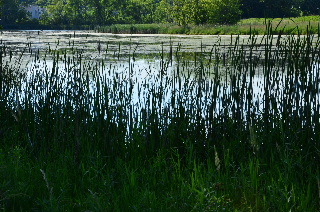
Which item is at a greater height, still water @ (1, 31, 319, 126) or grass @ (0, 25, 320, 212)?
still water @ (1, 31, 319, 126)

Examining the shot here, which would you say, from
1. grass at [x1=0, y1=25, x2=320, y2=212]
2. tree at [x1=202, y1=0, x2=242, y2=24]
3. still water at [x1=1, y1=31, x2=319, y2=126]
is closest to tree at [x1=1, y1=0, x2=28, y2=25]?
tree at [x1=202, y1=0, x2=242, y2=24]

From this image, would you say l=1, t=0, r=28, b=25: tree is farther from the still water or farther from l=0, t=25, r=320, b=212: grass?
l=0, t=25, r=320, b=212: grass

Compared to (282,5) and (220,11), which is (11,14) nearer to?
(220,11)

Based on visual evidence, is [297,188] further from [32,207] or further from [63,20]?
[63,20]

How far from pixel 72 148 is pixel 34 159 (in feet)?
1.06

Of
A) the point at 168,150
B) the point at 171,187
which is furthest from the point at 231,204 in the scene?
the point at 168,150

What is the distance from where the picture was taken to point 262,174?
2857 millimetres

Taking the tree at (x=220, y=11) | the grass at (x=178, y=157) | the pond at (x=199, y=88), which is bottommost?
the grass at (x=178, y=157)

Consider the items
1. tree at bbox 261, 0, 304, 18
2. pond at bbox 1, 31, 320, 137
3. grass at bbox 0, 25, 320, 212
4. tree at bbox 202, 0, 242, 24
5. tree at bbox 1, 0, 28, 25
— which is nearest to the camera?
grass at bbox 0, 25, 320, 212

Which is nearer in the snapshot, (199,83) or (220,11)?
(199,83)

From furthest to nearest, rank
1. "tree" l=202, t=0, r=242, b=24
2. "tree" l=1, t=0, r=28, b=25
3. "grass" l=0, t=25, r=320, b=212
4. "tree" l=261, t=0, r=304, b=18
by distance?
"tree" l=1, t=0, r=28, b=25 < "tree" l=261, t=0, r=304, b=18 < "tree" l=202, t=0, r=242, b=24 < "grass" l=0, t=25, r=320, b=212

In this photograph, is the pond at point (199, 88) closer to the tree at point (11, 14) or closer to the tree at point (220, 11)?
the tree at point (220, 11)

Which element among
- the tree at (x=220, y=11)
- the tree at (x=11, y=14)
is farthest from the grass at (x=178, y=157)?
the tree at (x=11, y=14)

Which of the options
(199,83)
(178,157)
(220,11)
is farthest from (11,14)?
(178,157)
